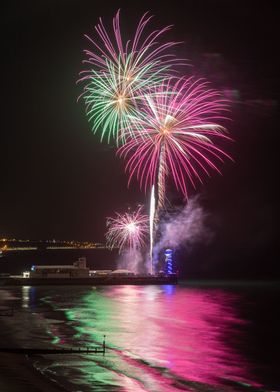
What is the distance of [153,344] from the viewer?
32469 millimetres

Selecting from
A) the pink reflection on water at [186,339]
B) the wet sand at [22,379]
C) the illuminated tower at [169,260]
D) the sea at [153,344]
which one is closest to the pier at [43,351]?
the sea at [153,344]

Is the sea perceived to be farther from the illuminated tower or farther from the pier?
the illuminated tower

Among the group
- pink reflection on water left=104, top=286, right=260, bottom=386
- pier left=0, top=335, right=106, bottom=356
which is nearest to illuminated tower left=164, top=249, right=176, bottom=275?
pink reflection on water left=104, top=286, right=260, bottom=386

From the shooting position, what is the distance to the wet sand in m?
17.9

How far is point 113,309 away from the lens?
175 feet

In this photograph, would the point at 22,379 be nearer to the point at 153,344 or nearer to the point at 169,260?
the point at 153,344

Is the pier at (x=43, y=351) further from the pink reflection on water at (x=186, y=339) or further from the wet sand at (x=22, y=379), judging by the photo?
the pink reflection on water at (x=186, y=339)

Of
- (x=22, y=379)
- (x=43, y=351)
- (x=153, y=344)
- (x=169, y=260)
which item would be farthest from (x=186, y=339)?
(x=169, y=260)

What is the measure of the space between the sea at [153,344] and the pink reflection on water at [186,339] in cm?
4

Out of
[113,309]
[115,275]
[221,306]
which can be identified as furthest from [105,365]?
[115,275]

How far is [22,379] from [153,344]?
14.4 meters

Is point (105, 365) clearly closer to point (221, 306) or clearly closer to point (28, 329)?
point (28, 329)

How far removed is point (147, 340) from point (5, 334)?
8.13 metres

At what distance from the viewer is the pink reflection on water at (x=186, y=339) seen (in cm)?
2556
